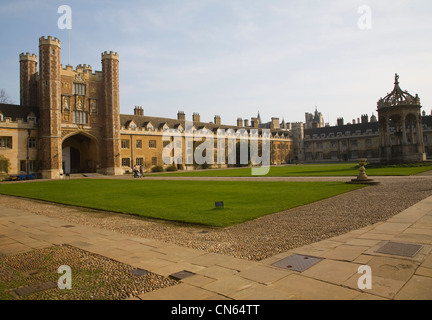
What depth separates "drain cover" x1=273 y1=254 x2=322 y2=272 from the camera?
4.68 meters

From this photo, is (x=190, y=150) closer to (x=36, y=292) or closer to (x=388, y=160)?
(x=388, y=160)

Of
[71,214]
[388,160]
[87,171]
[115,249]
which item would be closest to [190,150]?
[87,171]

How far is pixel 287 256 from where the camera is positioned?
5.34 metres

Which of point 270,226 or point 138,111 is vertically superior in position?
point 138,111

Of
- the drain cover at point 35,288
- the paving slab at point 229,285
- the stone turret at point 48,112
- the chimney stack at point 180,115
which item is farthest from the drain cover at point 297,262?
the chimney stack at point 180,115

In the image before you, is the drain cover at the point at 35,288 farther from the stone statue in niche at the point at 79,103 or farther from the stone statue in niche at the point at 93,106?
the stone statue in niche at the point at 93,106

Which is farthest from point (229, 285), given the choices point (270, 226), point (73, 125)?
point (73, 125)

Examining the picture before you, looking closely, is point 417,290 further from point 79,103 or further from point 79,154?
point 79,154

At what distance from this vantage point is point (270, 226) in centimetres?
795

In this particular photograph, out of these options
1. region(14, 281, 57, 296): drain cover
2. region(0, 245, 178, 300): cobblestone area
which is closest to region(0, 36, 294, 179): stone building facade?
region(0, 245, 178, 300): cobblestone area

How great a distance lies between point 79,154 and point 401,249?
49.9 metres

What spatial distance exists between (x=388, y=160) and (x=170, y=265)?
119 feet

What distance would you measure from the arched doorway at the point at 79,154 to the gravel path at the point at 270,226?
117 feet

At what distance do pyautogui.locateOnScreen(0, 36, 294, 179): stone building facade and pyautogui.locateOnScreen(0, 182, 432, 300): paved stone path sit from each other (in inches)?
1392
